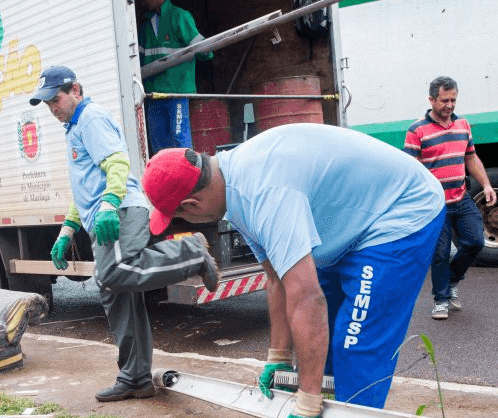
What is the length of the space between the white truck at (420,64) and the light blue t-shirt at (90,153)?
387 centimetres

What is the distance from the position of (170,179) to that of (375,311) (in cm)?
89

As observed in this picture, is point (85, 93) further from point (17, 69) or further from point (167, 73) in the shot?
point (17, 69)

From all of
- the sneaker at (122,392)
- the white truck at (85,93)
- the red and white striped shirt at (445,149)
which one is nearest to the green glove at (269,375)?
the sneaker at (122,392)

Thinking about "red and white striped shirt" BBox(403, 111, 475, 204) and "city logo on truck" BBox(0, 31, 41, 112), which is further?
"city logo on truck" BBox(0, 31, 41, 112)

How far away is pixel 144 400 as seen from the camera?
161 inches

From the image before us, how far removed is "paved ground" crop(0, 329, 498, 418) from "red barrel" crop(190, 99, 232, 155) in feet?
6.84

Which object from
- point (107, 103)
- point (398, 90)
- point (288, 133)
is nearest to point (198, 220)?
point (288, 133)

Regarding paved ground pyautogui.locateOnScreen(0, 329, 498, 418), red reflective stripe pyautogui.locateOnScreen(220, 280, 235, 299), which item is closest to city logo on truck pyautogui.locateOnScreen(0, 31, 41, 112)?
paved ground pyautogui.locateOnScreen(0, 329, 498, 418)

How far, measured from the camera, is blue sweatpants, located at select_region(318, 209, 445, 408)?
2828mm

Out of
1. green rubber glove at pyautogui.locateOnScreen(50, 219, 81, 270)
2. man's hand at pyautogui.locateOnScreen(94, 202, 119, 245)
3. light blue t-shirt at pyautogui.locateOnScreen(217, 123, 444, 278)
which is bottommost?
green rubber glove at pyautogui.locateOnScreen(50, 219, 81, 270)

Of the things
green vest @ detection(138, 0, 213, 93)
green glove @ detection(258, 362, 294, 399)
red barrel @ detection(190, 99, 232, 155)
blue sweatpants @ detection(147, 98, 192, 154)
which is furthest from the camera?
red barrel @ detection(190, 99, 232, 155)

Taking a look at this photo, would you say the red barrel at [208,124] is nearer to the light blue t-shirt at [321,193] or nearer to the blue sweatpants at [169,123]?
the blue sweatpants at [169,123]

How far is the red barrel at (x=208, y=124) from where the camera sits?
683 centimetres

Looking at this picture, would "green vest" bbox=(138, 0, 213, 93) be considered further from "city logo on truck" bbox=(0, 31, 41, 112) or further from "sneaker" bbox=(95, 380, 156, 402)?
"sneaker" bbox=(95, 380, 156, 402)
